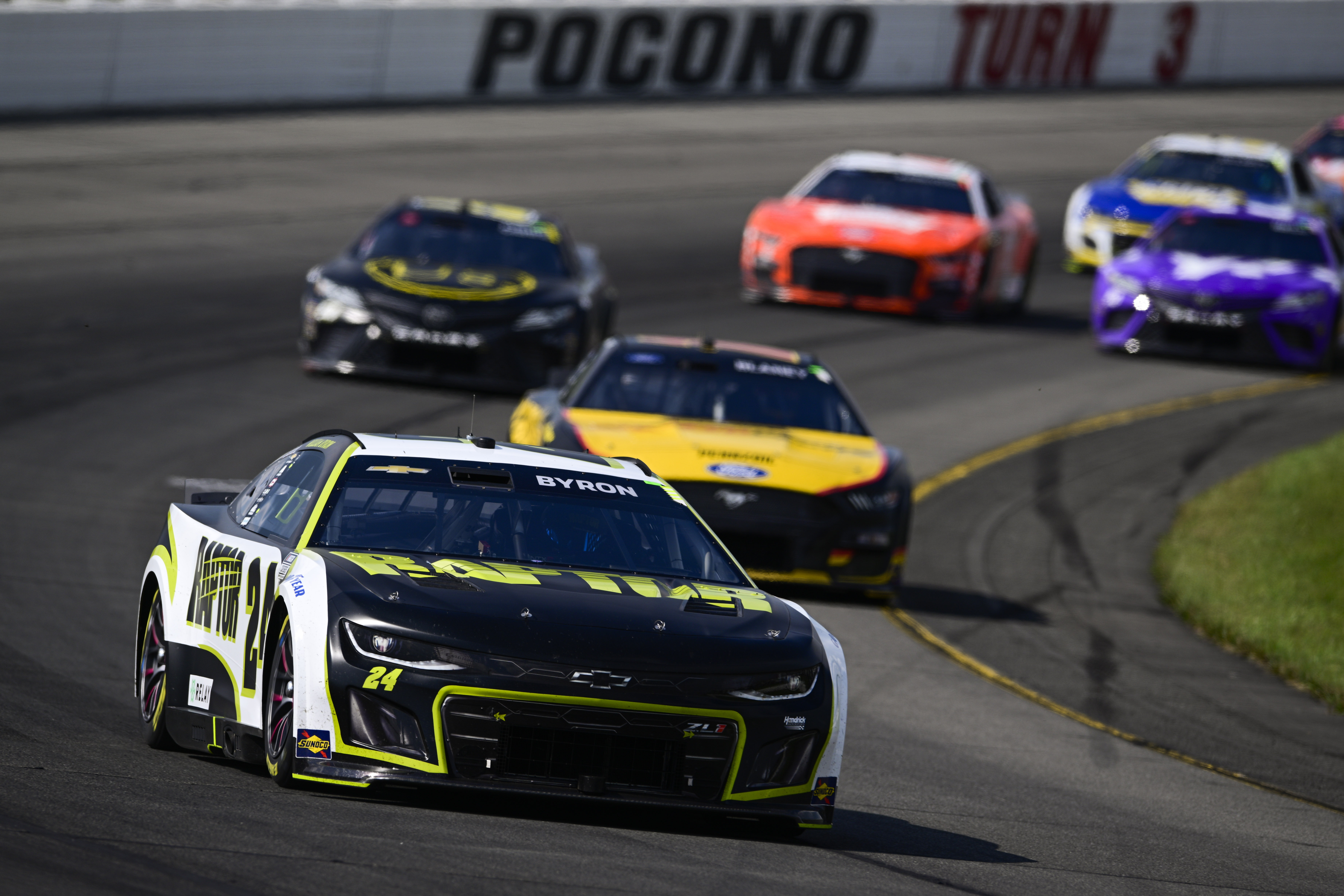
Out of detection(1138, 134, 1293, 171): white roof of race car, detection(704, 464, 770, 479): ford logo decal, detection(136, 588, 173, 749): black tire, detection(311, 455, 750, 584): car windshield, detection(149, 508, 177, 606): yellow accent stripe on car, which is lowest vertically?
detection(1138, 134, 1293, 171): white roof of race car

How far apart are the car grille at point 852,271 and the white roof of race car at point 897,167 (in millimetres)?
1090

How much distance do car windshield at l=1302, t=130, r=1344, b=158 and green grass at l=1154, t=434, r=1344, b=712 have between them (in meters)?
13.6

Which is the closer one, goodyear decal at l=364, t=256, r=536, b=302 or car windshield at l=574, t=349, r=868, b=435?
car windshield at l=574, t=349, r=868, b=435

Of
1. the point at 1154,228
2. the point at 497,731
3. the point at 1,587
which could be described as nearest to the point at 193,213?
the point at 1154,228

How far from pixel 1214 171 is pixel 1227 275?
5.74 meters

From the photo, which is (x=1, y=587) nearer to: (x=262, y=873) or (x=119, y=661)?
(x=119, y=661)

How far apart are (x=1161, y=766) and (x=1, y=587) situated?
556cm

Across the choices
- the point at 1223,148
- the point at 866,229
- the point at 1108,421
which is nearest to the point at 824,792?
the point at 1108,421

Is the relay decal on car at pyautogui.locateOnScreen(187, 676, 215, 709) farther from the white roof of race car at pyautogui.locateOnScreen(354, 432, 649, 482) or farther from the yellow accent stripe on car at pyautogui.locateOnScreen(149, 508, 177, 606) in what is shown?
the white roof of race car at pyautogui.locateOnScreen(354, 432, 649, 482)

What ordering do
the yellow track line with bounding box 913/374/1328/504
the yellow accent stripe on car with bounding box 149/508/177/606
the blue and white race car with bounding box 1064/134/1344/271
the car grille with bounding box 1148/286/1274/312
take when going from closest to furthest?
the yellow accent stripe on car with bounding box 149/508/177/606 < the yellow track line with bounding box 913/374/1328/504 < the car grille with bounding box 1148/286/1274/312 < the blue and white race car with bounding box 1064/134/1344/271

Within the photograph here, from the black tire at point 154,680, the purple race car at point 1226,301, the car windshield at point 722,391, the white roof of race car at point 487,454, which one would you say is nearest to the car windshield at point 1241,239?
the purple race car at point 1226,301

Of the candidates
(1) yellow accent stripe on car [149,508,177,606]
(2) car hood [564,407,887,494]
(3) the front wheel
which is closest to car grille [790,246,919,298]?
(2) car hood [564,407,887,494]

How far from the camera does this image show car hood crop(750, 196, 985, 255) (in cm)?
2292

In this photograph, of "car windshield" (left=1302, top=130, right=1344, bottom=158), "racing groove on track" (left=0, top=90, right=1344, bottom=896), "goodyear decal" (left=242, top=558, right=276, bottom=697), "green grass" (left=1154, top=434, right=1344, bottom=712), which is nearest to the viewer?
"racing groove on track" (left=0, top=90, right=1344, bottom=896)
